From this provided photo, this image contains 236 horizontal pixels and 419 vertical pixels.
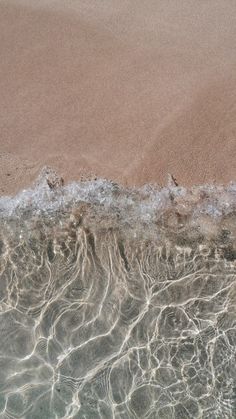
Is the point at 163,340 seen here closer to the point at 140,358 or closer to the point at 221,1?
the point at 140,358

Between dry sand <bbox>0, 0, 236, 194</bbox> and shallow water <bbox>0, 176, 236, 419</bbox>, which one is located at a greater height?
dry sand <bbox>0, 0, 236, 194</bbox>

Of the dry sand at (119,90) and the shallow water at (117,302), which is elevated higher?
the dry sand at (119,90)

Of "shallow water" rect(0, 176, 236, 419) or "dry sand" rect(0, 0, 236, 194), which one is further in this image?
"dry sand" rect(0, 0, 236, 194)

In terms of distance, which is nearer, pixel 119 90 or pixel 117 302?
pixel 117 302

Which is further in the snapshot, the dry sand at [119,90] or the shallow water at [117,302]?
the dry sand at [119,90]

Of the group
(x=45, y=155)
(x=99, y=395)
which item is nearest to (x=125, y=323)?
(x=99, y=395)
